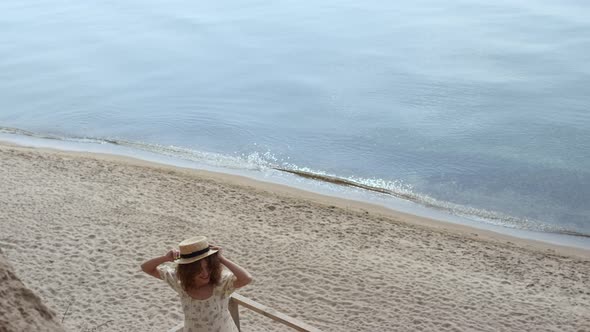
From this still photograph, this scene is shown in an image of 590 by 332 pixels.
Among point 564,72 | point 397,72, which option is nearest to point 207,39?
point 397,72

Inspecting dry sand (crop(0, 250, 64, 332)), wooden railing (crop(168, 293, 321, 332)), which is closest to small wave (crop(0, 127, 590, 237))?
wooden railing (crop(168, 293, 321, 332))

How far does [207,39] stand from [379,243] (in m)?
16.5

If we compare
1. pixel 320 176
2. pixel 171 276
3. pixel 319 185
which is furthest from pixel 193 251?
pixel 320 176

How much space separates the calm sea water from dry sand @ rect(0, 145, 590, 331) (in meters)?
2.63

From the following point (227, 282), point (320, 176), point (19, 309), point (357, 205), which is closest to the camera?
point (19, 309)

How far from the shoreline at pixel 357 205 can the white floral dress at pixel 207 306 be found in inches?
325

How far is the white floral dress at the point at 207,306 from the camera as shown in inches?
154

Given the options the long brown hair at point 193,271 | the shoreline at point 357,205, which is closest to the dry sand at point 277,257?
the shoreline at point 357,205

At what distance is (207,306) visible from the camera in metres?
3.96

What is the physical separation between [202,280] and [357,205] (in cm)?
936

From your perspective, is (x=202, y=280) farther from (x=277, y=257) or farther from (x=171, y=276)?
(x=277, y=257)

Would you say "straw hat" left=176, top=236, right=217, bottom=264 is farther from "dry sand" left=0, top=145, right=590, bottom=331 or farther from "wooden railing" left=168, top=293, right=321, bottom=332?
"dry sand" left=0, top=145, right=590, bottom=331

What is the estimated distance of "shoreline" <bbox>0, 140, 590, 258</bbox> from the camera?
464 inches

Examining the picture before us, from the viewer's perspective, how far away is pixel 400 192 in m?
13.9
